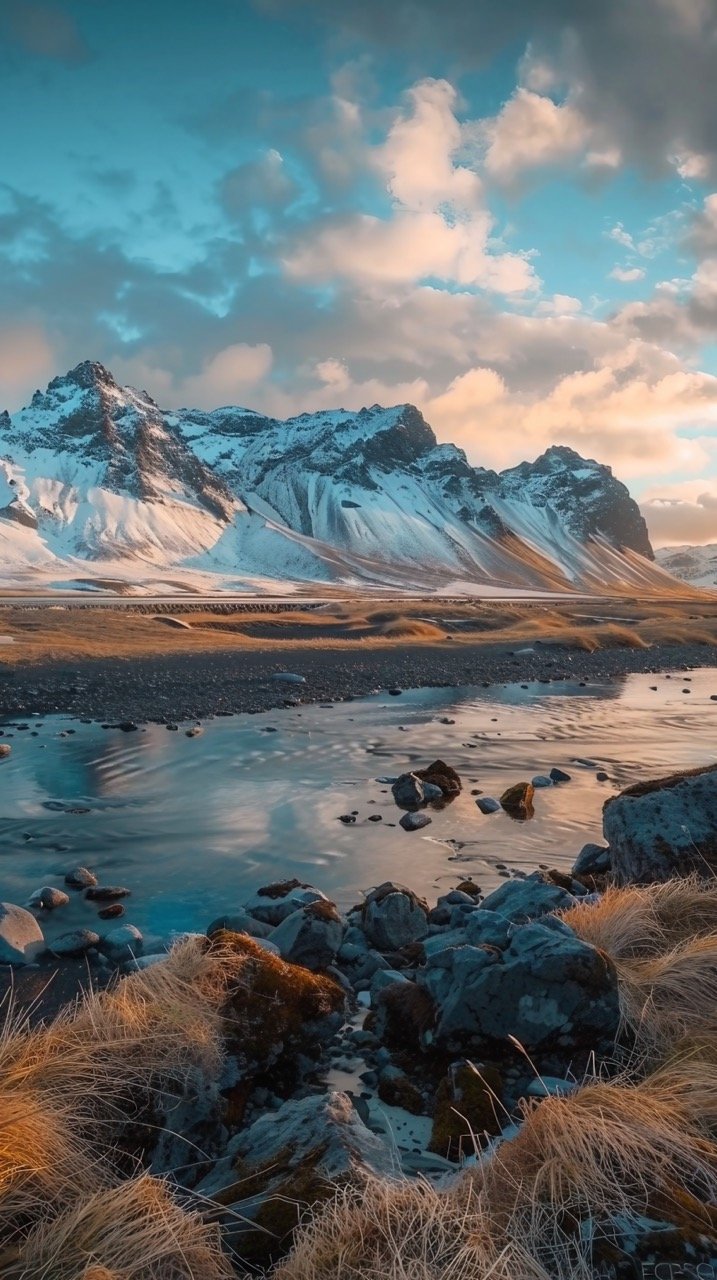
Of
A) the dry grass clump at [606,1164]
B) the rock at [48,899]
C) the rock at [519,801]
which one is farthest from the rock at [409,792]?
the dry grass clump at [606,1164]

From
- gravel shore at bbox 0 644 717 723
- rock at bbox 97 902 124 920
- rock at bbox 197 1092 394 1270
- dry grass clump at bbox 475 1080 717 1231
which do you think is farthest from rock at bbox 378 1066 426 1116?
gravel shore at bbox 0 644 717 723

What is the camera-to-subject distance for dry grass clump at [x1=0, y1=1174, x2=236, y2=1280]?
3748 mm

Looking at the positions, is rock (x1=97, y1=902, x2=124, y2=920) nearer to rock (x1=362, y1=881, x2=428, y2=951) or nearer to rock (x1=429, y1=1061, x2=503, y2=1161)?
rock (x1=362, y1=881, x2=428, y2=951)

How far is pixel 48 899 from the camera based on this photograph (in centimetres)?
1127

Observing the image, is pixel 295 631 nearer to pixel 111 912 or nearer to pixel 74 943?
pixel 111 912

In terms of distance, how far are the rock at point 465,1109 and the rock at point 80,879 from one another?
25.3 ft

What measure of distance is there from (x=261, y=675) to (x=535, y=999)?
31.7 meters

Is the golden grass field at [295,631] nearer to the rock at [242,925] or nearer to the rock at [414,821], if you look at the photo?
the rock at [414,821]

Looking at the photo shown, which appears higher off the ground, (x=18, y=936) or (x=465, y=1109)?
(x=465, y=1109)

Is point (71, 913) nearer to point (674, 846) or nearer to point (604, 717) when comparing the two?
point (674, 846)

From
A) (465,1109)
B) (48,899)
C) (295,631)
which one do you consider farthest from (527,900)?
(295,631)

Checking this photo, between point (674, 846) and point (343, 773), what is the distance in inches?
443

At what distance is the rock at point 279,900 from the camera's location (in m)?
10.6

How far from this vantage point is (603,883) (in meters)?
11.6
